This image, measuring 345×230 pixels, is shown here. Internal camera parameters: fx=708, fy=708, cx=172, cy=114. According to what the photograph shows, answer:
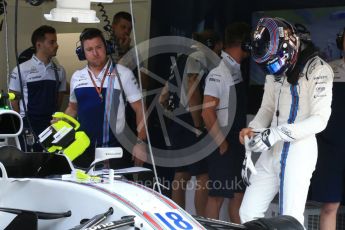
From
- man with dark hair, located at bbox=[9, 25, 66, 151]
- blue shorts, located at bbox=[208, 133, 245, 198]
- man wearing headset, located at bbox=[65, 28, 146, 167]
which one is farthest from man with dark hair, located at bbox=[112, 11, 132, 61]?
blue shorts, located at bbox=[208, 133, 245, 198]

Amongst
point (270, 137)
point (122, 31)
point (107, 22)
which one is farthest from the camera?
point (107, 22)

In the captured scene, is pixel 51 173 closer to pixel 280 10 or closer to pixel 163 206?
pixel 163 206

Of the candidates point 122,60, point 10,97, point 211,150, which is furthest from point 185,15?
point 10,97

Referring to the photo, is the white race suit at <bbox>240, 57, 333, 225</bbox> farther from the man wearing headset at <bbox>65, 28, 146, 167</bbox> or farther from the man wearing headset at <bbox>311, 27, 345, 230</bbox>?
the man wearing headset at <bbox>65, 28, 146, 167</bbox>

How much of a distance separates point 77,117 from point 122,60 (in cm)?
89

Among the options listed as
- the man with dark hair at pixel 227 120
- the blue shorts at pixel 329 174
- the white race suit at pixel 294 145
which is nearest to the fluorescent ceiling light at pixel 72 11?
the white race suit at pixel 294 145

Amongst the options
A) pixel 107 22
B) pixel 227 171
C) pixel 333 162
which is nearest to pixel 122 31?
pixel 107 22

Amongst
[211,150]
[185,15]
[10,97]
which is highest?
[185,15]

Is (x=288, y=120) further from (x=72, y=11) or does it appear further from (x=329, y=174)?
(x=72, y=11)

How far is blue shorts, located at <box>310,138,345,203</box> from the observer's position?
175 inches

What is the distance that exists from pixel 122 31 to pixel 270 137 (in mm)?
2296

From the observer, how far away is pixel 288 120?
387 cm

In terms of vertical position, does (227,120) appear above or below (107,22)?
below

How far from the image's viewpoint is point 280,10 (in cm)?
511
